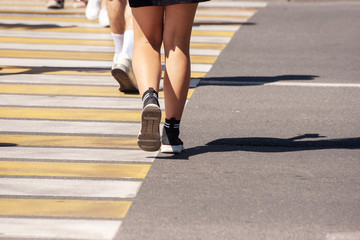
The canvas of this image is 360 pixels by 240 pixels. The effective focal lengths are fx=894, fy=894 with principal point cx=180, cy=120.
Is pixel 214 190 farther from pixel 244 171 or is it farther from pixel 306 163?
pixel 306 163

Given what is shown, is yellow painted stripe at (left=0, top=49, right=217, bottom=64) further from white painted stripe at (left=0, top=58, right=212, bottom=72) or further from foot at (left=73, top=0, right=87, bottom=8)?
foot at (left=73, top=0, right=87, bottom=8)

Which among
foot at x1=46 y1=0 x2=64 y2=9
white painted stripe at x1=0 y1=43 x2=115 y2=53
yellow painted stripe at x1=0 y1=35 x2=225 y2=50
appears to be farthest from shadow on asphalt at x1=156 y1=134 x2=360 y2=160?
foot at x1=46 y1=0 x2=64 y2=9

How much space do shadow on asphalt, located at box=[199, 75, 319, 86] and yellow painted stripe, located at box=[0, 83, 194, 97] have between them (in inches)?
19.2

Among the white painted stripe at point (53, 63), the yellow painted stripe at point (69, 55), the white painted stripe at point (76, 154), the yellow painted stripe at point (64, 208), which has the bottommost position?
the yellow painted stripe at point (69, 55)

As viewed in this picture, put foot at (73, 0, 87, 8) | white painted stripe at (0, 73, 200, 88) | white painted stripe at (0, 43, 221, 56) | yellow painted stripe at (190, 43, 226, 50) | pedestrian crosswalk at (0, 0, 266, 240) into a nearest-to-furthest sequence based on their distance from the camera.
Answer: pedestrian crosswalk at (0, 0, 266, 240), white painted stripe at (0, 73, 200, 88), white painted stripe at (0, 43, 221, 56), yellow painted stripe at (190, 43, 226, 50), foot at (73, 0, 87, 8)

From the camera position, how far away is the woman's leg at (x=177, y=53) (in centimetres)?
521

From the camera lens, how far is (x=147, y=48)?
5.34 meters

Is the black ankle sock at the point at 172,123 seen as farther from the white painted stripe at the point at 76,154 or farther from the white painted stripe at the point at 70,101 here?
the white painted stripe at the point at 70,101

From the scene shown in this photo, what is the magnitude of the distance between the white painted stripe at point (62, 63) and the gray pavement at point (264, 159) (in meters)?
0.25

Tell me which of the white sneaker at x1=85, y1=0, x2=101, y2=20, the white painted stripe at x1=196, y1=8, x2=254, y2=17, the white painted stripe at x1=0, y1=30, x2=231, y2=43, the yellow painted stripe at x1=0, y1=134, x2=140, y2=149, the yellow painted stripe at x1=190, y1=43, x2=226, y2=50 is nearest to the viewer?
the yellow painted stripe at x1=0, y1=134, x2=140, y2=149

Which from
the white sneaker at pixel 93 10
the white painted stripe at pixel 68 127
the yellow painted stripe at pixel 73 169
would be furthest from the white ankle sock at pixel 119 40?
the yellow painted stripe at pixel 73 169

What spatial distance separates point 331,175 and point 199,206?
40.0 inches

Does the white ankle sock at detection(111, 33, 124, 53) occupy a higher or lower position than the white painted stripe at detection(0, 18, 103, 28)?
higher

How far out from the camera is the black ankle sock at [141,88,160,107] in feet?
16.7
